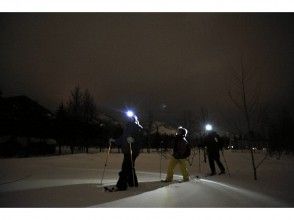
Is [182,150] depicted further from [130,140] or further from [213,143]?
[213,143]

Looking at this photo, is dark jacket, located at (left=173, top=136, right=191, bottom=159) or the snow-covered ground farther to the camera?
dark jacket, located at (left=173, top=136, right=191, bottom=159)

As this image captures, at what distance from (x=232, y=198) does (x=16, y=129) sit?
19547mm

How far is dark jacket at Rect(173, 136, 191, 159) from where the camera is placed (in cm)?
947

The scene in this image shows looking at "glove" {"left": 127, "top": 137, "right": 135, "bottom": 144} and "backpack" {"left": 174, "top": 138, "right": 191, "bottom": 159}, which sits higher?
"glove" {"left": 127, "top": 137, "right": 135, "bottom": 144}

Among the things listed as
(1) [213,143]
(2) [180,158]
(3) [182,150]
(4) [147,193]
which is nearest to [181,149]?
(3) [182,150]

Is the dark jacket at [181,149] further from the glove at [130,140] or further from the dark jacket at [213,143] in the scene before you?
the dark jacket at [213,143]

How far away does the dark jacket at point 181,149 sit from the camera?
373 inches

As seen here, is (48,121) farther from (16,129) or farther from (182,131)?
(182,131)

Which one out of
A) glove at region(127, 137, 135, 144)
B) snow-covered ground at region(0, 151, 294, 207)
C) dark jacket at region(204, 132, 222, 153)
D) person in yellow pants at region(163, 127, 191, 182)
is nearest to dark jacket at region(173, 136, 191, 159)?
person in yellow pants at region(163, 127, 191, 182)

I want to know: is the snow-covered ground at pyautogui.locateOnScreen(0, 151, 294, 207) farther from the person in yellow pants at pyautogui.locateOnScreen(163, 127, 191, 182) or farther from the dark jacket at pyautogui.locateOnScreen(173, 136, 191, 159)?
the dark jacket at pyautogui.locateOnScreen(173, 136, 191, 159)

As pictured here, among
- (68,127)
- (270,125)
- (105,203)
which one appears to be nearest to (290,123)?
(270,125)

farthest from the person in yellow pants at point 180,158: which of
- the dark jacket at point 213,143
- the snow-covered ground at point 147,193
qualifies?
the dark jacket at point 213,143

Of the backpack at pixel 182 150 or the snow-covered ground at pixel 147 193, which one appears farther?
the backpack at pixel 182 150

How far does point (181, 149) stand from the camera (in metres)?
9.52
